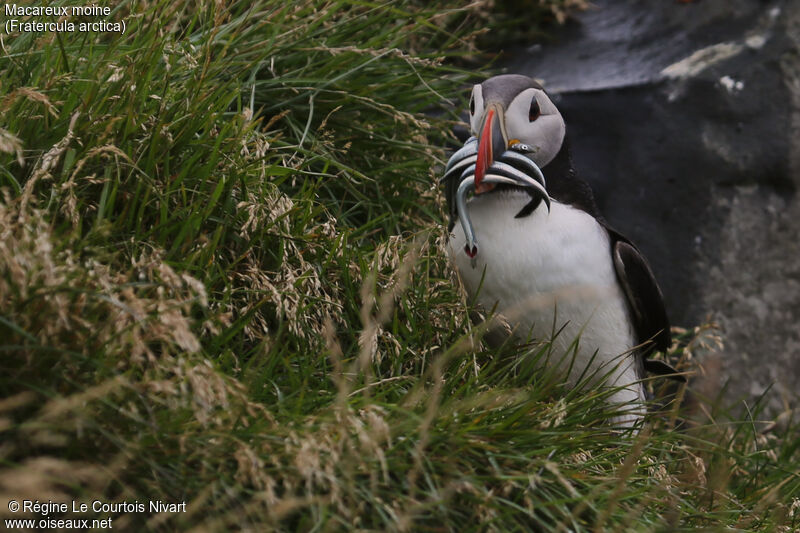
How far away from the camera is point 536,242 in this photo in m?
2.89

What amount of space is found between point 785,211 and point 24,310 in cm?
370

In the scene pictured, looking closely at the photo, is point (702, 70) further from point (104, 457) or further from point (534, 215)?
point (104, 457)

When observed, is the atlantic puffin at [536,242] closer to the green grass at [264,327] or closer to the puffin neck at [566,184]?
the puffin neck at [566,184]

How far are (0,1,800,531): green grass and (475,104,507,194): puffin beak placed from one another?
336 millimetres

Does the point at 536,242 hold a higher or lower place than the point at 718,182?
higher

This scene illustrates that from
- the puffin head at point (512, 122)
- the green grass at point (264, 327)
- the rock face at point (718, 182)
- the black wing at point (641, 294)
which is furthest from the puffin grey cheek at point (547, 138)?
the rock face at point (718, 182)

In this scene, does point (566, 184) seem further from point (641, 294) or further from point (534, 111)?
point (641, 294)

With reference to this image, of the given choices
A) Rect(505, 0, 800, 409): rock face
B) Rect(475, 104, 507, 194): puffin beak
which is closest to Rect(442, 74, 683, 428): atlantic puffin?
Rect(475, 104, 507, 194): puffin beak

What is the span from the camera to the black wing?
3047 mm

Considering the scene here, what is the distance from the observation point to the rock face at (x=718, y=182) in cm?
430

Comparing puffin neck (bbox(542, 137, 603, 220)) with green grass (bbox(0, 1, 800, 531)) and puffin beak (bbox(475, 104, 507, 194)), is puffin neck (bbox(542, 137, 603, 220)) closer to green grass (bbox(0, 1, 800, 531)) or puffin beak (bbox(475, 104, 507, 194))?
puffin beak (bbox(475, 104, 507, 194))

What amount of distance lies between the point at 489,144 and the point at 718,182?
192cm

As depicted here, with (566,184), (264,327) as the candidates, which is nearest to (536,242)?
(566,184)

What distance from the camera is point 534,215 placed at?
9.65ft
